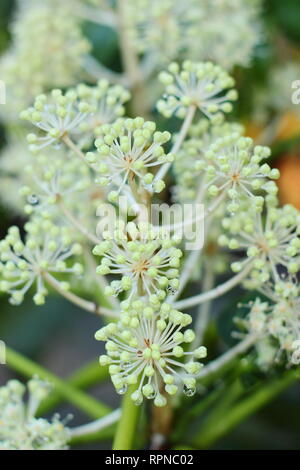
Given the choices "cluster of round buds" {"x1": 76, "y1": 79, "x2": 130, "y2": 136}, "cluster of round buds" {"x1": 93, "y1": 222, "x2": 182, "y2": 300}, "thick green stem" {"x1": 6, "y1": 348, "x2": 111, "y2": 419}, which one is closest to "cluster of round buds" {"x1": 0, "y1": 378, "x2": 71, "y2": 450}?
"thick green stem" {"x1": 6, "y1": 348, "x2": 111, "y2": 419}

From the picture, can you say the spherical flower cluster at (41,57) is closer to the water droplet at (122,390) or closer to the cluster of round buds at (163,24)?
the cluster of round buds at (163,24)

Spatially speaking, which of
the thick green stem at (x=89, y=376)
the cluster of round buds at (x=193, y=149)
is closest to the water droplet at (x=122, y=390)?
the cluster of round buds at (x=193, y=149)

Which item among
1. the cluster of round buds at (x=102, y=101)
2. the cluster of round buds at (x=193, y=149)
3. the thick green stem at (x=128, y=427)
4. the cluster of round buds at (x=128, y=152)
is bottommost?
the thick green stem at (x=128, y=427)

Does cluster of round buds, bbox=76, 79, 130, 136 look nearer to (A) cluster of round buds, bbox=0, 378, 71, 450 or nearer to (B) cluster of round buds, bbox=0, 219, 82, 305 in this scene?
(B) cluster of round buds, bbox=0, 219, 82, 305

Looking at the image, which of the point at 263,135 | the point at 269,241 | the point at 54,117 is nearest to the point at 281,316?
the point at 269,241

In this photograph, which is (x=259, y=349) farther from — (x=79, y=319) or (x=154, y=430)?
(x=79, y=319)

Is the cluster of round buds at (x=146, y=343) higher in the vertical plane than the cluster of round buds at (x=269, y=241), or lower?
lower
